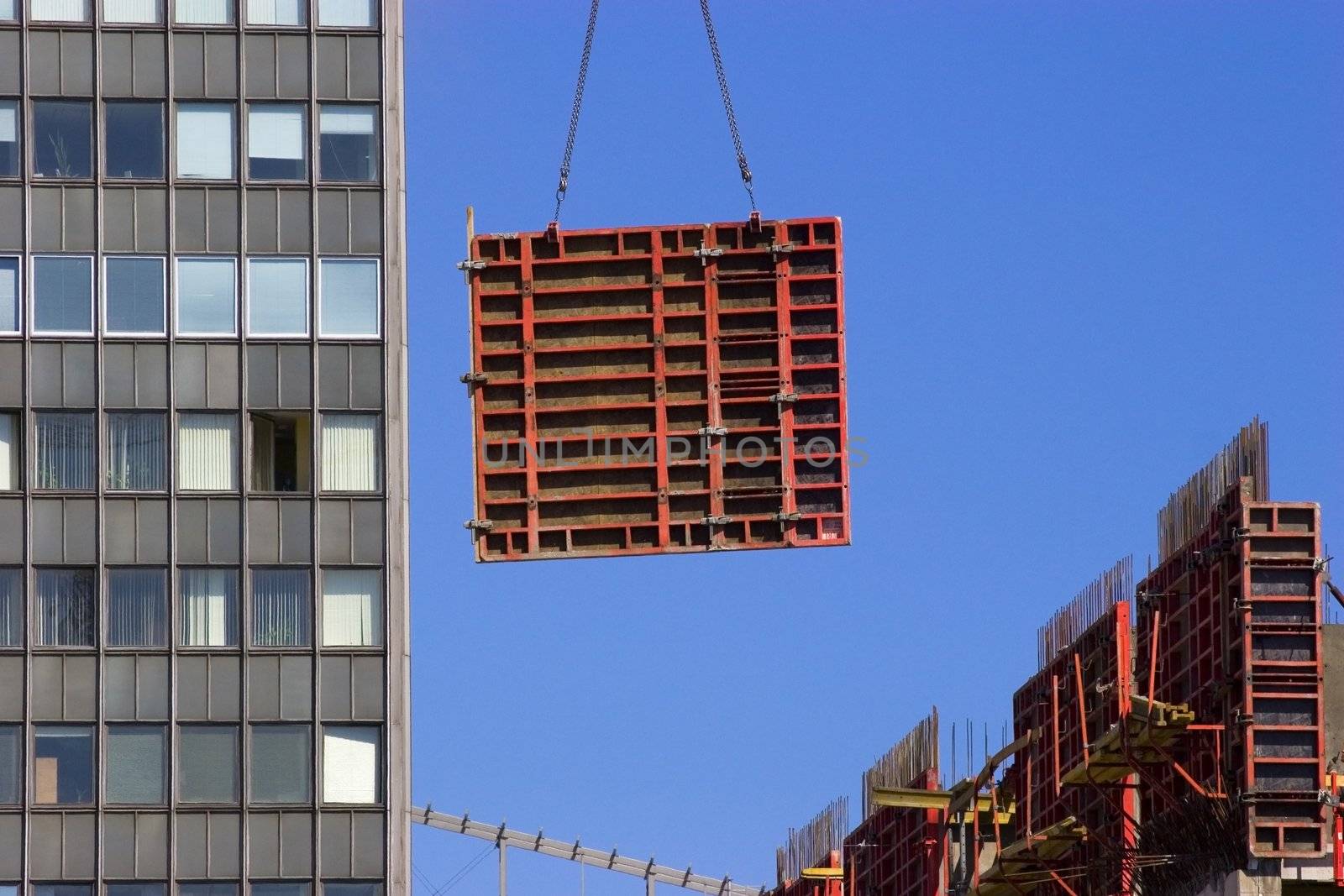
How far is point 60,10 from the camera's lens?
220 feet

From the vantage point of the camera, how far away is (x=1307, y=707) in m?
49.3

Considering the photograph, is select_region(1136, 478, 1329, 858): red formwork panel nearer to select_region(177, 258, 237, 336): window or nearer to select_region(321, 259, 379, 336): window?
select_region(321, 259, 379, 336): window

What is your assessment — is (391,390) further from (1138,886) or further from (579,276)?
(1138,886)

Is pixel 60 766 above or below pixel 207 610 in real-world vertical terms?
below

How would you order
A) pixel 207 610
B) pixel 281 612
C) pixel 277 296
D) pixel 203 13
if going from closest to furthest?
pixel 207 610
pixel 281 612
pixel 277 296
pixel 203 13

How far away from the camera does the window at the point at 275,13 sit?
67.6 m

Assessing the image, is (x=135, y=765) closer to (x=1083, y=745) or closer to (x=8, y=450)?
(x=8, y=450)

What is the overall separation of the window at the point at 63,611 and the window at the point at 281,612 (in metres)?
3.63

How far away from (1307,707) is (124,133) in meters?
31.3

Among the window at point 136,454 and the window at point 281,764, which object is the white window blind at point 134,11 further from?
the window at point 281,764

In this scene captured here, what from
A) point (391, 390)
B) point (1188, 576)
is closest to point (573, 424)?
point (391, 390)

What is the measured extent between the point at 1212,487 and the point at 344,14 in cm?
2550

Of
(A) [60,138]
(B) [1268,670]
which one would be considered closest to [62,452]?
(A) [60,138]

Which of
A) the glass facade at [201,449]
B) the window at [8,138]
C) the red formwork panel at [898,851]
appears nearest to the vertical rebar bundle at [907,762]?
the red formwork panel at [898,851]
